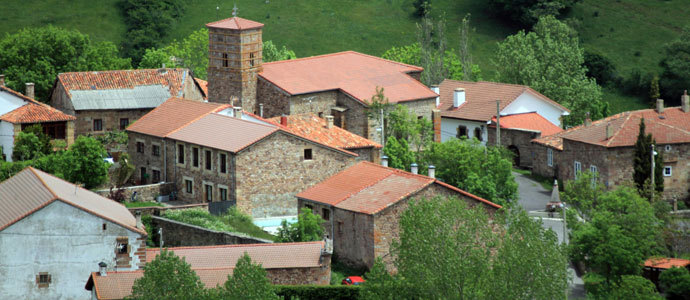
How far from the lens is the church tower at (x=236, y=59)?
92.1 metres

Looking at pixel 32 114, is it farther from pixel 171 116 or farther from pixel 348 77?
pixel 348 77


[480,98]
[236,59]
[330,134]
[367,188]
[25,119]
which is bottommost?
[367,188]

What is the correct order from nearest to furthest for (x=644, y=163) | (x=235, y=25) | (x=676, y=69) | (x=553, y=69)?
(x=644, y=163) < (x=235, y=25) < (x=553, y=69) < (x=676, y=69)

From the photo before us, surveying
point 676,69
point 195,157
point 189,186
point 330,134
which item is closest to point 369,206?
point 195,157

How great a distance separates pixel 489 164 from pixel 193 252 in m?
23.3

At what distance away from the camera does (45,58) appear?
10394 cm

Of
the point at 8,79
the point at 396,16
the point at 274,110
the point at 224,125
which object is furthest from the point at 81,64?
the point at 396,16

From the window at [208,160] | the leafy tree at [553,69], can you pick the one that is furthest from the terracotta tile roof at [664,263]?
the leafy tree at [553,69]

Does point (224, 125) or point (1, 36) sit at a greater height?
point (1, 36)

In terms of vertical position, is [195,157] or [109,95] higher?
[109,95]

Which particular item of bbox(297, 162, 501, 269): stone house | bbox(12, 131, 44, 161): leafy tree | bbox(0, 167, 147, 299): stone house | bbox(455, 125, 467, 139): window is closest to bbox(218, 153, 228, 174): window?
bbox(297, 162, 501, 269): stone house

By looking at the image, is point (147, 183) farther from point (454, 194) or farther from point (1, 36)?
point (1, 36)

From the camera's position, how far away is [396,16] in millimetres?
138000

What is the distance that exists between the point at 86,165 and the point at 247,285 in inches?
1266
